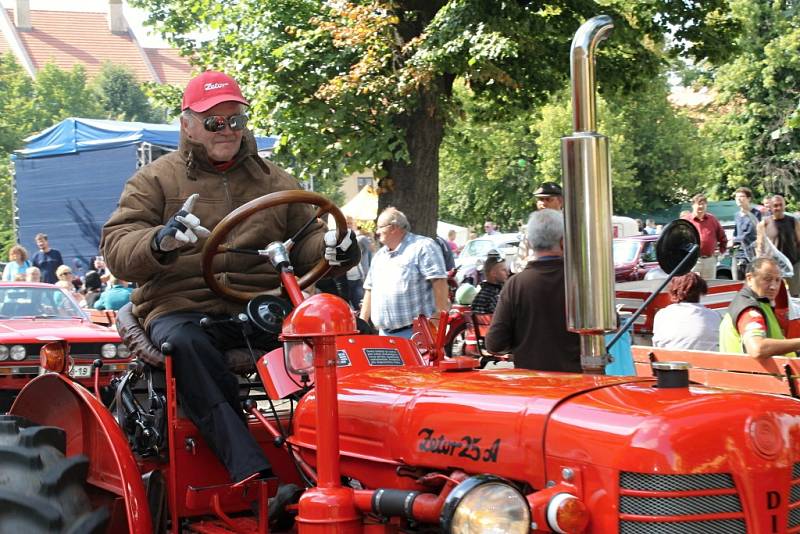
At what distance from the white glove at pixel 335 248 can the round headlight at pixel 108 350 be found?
6.67m

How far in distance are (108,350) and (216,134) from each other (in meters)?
6.38

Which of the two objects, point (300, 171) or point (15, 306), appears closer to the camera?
point (15, 306)

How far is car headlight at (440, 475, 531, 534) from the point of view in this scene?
266 cm

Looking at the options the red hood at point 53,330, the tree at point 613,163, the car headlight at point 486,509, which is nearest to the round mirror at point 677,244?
the car headlight at point 486,509

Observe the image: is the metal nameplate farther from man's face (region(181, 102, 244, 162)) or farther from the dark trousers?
man's face (region(181, 102, 244, 162))

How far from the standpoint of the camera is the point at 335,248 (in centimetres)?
397

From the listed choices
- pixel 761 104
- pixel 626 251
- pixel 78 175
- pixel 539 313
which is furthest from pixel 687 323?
pixel 761 104

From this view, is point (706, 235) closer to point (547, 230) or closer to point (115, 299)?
point (115, 299)

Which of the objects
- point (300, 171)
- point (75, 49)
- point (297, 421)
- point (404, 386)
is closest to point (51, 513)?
point (297, 421)

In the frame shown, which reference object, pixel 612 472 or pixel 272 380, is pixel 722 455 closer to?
pixel 612 472

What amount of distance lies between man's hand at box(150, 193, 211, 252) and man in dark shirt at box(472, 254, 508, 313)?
7.66 m

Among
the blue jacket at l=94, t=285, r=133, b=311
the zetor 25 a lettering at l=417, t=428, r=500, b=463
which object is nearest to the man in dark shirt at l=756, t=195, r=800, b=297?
the blue jacket at l=94, t=285, r=133, b=311

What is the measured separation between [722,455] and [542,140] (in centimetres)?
3956

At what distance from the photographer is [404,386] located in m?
3.42
